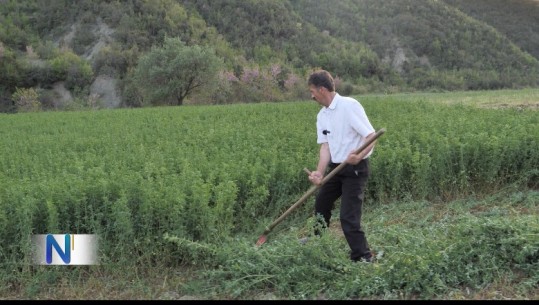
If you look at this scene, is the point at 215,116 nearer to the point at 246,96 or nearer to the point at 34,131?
the point at 34,131

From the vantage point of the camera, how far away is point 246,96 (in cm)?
5200

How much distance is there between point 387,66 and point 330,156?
232 feet

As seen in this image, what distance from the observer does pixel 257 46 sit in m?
67.2

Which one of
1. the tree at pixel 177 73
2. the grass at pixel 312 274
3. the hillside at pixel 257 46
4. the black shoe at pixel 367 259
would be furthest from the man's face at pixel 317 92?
the hillside at pixel 257 46

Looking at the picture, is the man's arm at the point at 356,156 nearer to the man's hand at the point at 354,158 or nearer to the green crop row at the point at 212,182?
the man's hand at the point at 354,158

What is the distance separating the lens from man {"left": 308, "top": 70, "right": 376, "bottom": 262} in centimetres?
474

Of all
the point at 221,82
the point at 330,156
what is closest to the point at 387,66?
the point at 221,82

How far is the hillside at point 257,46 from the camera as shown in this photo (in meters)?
53.9

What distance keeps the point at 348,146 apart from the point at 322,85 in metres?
0.67

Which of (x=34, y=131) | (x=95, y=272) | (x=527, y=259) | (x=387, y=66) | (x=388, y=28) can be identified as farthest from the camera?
(x=388, y=28)

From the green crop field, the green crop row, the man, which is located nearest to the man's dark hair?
the man

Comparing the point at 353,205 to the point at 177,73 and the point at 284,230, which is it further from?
the point at 177,73

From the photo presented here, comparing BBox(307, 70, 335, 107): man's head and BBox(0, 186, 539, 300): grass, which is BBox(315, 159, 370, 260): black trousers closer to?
BBox(0, 186, 539, 300): grass

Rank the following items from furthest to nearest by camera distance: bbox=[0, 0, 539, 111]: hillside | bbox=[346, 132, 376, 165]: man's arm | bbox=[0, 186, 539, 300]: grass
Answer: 1. bbox=[0, 0, 539, 111]: hillside
2. bbox=[346, 132, 376, 165]: man's arm
3. bbox=[0, 186, 539, 300]: grass
